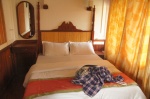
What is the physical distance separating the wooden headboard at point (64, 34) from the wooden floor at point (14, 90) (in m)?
0.89

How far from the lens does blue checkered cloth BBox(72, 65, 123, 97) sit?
1649 millimetres

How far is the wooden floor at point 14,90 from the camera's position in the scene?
2446mm

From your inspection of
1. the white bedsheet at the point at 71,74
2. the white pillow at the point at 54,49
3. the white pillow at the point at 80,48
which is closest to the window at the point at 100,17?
the white pillow at the point at 80,48

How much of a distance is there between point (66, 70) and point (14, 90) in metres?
1.26

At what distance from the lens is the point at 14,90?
2643 mm

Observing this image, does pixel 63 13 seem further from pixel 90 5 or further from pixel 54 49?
pixel 54 49

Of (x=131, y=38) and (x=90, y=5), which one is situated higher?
(x=90, y=5)

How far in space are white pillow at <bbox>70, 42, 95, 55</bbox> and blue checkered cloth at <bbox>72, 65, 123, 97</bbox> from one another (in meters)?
1.09

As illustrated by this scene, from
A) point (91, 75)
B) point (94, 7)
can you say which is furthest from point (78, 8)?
point (91, 75)

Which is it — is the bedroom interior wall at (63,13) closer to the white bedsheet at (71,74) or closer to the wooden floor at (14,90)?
the white bedsheet at (71,74)

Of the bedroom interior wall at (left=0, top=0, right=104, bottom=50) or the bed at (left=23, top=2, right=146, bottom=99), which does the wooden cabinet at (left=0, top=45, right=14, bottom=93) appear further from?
the bed at (left=23, top=2, right=146, bottom=99)

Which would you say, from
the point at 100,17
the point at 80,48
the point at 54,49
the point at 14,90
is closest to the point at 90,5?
the point at 100,17

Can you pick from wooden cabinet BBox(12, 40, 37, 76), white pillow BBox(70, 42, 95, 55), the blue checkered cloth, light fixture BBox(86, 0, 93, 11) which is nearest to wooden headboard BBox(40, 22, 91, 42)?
white pillow BBox(70, 42, 95, 55)

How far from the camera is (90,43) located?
323cm
